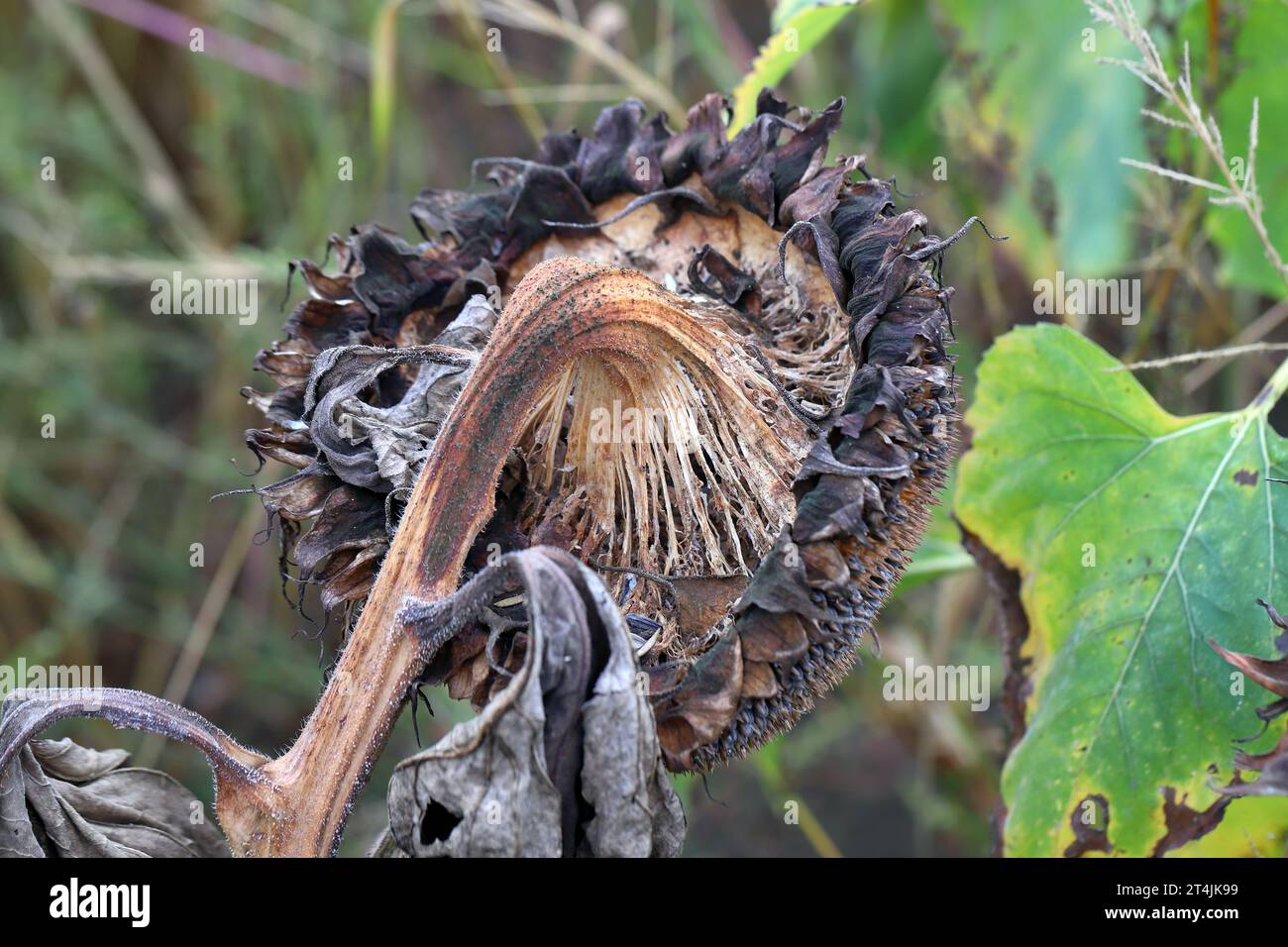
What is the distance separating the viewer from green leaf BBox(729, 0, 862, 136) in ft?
5.99

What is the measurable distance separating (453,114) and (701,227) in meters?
3.15

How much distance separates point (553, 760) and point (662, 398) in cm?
50

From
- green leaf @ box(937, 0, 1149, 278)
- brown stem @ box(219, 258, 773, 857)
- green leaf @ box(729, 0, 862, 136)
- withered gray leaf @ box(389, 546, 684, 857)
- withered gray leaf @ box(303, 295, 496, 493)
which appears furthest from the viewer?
green leaf @ box(937, 0, 1149, 278)

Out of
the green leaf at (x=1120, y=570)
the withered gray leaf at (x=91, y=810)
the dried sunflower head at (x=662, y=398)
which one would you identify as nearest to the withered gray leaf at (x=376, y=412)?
the dried sunflower head at (x=662, y=398)

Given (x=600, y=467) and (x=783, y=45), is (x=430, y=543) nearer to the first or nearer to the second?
(x=600, y=467)

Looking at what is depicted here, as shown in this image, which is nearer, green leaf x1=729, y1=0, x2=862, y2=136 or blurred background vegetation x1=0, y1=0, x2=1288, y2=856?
green leaf x1=729, y1=0, x2=862, y2=136

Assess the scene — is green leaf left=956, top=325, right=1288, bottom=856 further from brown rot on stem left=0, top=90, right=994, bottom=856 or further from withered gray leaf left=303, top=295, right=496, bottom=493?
withered gray leaf left=303, top=295, right=496, bottom=493

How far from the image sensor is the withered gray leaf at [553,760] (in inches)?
45.4

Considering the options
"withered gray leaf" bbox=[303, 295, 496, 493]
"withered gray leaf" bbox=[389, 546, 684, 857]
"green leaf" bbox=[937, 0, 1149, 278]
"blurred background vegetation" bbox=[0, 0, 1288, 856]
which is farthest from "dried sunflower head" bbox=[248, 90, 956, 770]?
"green leaf" bbox=[937, 0, 1149, 278]

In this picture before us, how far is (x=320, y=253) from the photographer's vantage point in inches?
131

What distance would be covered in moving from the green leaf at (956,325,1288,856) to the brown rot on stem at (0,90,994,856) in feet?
1.26

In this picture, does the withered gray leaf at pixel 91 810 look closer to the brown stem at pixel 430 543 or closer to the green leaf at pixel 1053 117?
the brown stem at pixel 430 543

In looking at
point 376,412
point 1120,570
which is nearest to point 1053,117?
point 1120,570

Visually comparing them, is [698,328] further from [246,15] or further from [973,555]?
[246,15]
